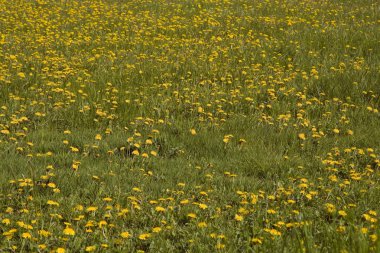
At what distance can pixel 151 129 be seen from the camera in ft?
19.7

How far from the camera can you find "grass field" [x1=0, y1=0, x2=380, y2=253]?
3.77 meters

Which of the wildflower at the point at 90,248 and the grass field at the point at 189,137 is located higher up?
the wildflower at the point at 90,248

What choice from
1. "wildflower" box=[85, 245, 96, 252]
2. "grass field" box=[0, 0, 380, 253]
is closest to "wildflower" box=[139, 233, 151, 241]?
"grass field" box=[0, 0, 380, 253]

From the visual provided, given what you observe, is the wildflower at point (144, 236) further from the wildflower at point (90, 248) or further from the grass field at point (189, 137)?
the wildflower at point (90, 248)

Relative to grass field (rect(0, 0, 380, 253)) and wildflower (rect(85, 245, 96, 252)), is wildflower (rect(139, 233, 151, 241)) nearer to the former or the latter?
grass field (rect(0, 0, 380, 253))

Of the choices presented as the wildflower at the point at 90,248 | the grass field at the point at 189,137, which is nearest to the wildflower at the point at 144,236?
the grass field at the point at 189,137

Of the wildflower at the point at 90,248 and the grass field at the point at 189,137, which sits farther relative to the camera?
the grass field at the point at 189,137

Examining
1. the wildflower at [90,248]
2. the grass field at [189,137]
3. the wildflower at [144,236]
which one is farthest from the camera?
the grass field at [189,137]

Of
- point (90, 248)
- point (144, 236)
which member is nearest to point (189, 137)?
point (144, 236)

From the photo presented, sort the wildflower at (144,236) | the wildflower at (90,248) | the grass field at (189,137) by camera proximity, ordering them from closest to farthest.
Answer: the wildflower at (90,248), the wildflower at (144,236), the grass field at (189,137)

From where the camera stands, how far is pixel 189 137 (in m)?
5.82

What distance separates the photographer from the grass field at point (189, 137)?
12.4 feet

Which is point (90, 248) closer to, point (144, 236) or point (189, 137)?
point (144, 236)

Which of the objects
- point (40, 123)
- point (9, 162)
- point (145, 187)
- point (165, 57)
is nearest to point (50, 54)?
point (165, 57)
